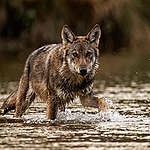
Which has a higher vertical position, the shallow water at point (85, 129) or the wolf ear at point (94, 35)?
the wolf ear at point (94, 35)

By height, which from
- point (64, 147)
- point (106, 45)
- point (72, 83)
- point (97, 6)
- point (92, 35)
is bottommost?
point (64, 147)

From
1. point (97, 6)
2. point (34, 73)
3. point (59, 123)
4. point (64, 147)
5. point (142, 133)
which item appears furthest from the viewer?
point (97, 6)

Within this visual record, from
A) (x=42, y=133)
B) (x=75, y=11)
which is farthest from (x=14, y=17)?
(x=42, y=133)

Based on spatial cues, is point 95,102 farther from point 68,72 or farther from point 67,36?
point 67,36

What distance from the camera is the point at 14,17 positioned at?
117 feet

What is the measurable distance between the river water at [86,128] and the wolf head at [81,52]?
983mm

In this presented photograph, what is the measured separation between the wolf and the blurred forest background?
22.0 meters

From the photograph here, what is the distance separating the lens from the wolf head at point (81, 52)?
1109 cm

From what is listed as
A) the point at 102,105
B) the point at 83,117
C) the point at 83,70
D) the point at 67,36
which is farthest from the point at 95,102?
the point at 67,36

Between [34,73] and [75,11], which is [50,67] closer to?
[34,73]

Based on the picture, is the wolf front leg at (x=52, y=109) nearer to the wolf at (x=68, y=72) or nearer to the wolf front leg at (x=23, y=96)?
the wolf at (x=68, y=72)

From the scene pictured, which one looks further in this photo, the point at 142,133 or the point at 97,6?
the point at 97,6

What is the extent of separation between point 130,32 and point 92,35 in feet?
78.3

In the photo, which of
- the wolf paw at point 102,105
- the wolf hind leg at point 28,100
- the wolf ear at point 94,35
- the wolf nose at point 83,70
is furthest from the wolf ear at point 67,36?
the wolf hind leg at point 28,100
